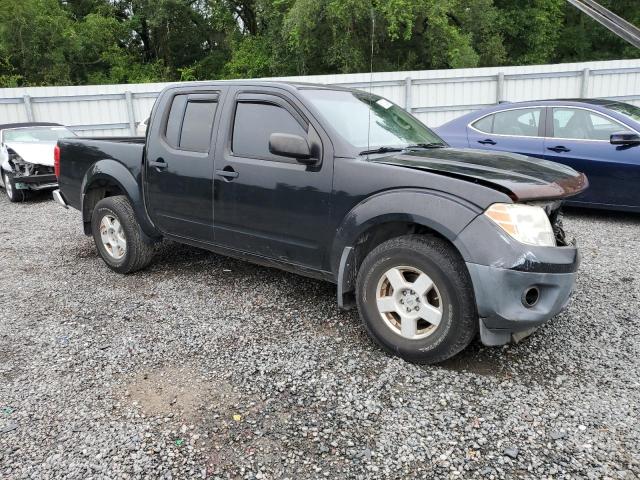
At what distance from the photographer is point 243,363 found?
3.41m

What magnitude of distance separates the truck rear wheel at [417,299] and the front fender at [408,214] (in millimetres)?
136

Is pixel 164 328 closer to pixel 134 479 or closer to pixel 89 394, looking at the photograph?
pixel 89 394

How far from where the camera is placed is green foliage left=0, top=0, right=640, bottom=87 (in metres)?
19.2

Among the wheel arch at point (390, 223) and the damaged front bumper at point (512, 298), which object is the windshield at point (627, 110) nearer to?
the damaged front bumper at point (512, 298)

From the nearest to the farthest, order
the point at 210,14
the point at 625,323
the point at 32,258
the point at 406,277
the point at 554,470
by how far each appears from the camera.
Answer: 1. the point at 554,470
2. the point at 406,277
3. the point at 625,323
4. the point at 32,258
5. the point at 210,14

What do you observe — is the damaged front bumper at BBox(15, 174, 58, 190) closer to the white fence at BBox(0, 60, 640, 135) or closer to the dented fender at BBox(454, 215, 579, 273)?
the white fence at BBox(0, 60, 640, 135)

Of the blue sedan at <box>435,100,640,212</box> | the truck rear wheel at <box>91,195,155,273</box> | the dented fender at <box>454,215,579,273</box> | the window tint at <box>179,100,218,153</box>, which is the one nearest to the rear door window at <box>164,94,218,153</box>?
the window tint at <box>179,100,218,153</box>

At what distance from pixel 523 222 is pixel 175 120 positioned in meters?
3.10

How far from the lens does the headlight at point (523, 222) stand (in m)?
2.98

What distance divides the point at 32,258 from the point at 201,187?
3.01m

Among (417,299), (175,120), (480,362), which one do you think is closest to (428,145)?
(417,299)

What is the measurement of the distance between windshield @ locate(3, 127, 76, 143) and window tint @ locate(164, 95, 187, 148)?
6693mm

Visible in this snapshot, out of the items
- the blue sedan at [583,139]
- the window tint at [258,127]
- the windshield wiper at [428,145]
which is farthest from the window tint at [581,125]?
the window tint at [258,127]

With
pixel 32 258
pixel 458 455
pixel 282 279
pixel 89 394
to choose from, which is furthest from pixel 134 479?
pixel 32 258
